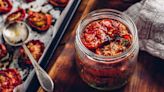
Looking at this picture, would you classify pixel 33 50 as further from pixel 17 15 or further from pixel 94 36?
pixel 94 36

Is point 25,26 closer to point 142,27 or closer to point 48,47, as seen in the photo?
point 48,47

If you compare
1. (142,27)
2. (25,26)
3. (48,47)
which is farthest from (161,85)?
(25,26)

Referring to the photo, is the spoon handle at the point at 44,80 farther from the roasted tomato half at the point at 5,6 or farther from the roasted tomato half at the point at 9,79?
the roasted tomato half at the point at 5,6

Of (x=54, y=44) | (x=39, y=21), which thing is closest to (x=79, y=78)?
(x=54, y=44)

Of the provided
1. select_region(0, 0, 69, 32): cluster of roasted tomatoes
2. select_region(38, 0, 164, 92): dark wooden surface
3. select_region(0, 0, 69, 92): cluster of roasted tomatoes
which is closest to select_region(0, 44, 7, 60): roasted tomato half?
select_region(0, 0, 69, 92): cluster of roasted tomatoes

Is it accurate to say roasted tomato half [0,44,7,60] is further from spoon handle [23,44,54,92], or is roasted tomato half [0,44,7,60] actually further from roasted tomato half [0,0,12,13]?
spoon handle [23,44,54,92]

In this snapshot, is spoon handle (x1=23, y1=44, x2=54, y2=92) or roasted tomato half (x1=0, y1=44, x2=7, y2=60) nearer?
spoon handle (x1=23, y1=44, x2=54, y2=92)
